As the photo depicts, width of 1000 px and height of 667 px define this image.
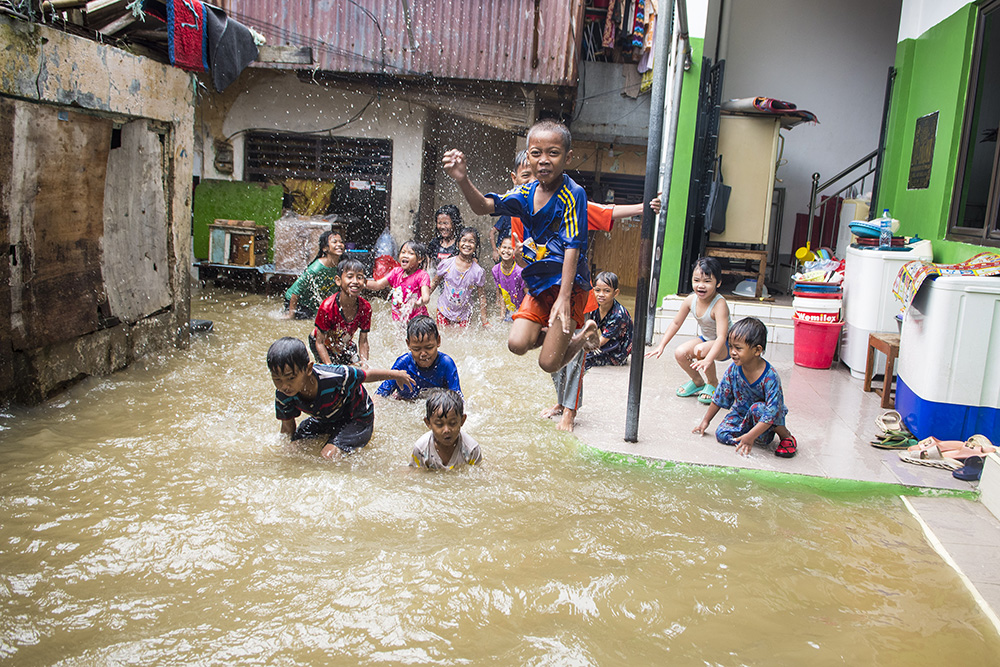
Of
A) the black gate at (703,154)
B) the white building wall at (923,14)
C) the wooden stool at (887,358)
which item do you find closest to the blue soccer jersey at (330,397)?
the wooden stool at (887,358)

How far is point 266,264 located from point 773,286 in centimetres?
793

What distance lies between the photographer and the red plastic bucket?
7637 millimetres

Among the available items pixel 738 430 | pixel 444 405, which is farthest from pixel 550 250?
pixel 738 430

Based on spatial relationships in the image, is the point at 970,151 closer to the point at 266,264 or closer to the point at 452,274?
the point at 452,274

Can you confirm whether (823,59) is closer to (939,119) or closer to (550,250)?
(939,119)

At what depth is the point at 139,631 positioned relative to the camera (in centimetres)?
296

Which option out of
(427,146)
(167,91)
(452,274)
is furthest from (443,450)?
(427,146)

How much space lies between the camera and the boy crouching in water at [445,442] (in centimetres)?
425

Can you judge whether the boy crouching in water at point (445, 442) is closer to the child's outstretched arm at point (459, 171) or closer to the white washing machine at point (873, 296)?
the child's outstretched arm at point (459, 171)

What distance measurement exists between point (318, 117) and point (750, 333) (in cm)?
979

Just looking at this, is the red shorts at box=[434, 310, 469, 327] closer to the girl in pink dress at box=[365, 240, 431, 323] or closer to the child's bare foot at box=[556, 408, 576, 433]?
the girl in pink dress at box=[365, 240, 431, 323]

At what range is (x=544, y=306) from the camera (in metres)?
4.86

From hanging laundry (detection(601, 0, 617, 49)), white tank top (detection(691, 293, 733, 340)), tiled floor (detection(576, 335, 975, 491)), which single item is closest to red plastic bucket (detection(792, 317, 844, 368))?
tiled floor (detection(576, 335, 975, 491))

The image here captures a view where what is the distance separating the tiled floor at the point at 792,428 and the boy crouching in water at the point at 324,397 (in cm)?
155
